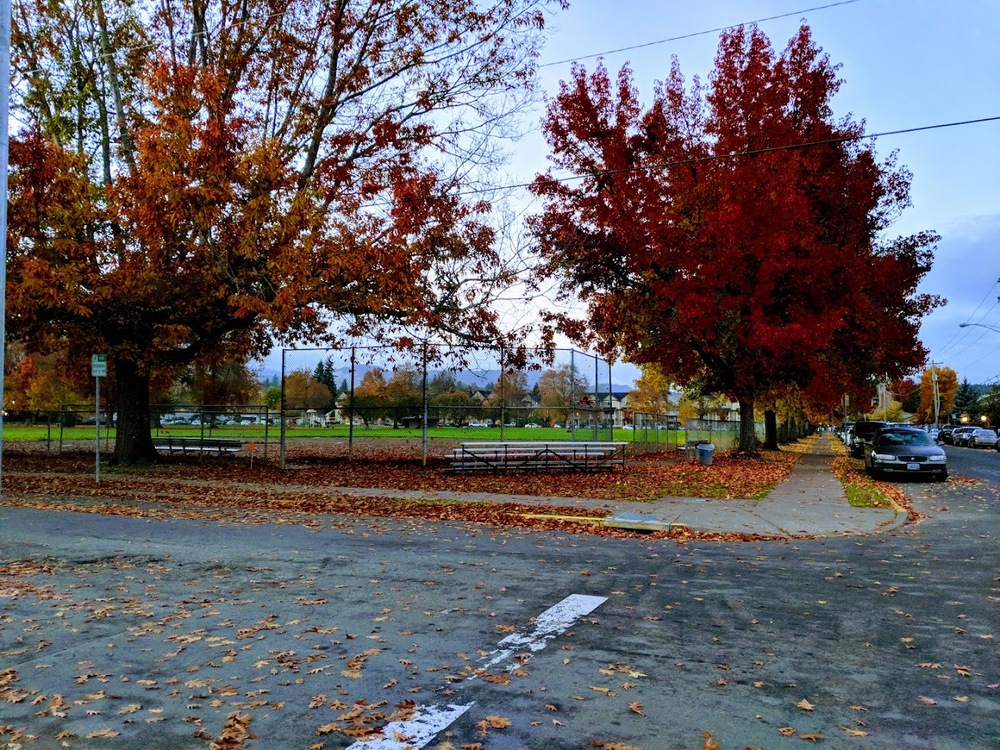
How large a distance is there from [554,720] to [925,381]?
490ft

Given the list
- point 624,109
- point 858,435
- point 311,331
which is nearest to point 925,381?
point 858,435

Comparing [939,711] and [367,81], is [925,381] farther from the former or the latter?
[939,711]

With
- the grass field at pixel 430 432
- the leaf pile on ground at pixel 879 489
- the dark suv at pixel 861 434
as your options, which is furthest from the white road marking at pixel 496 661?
the dark suv at pixel 861 434

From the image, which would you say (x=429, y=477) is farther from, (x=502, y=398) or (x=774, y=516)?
(x=774, y=516)

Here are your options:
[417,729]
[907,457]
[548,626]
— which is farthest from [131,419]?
[907,457]

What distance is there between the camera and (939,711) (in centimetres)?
454

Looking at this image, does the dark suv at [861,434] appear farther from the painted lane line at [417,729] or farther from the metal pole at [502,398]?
the painted lane line at [417,729]

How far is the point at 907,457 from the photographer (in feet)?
72.0

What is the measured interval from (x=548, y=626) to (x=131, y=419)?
63.4 feet

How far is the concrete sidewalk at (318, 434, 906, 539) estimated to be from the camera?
41.4 ft

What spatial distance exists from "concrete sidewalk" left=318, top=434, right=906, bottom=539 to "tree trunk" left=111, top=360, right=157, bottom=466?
8108 millimetres

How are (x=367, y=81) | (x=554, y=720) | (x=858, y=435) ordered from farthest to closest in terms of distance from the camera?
1. (x=858, y=435)
2. (x=367, y=81)
3. (x=554, y=720)

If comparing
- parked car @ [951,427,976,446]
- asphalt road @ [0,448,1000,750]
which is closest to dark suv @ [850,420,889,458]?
asphalt road @ [0,448,1000,750]

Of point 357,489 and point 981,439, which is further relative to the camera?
point 981,439
